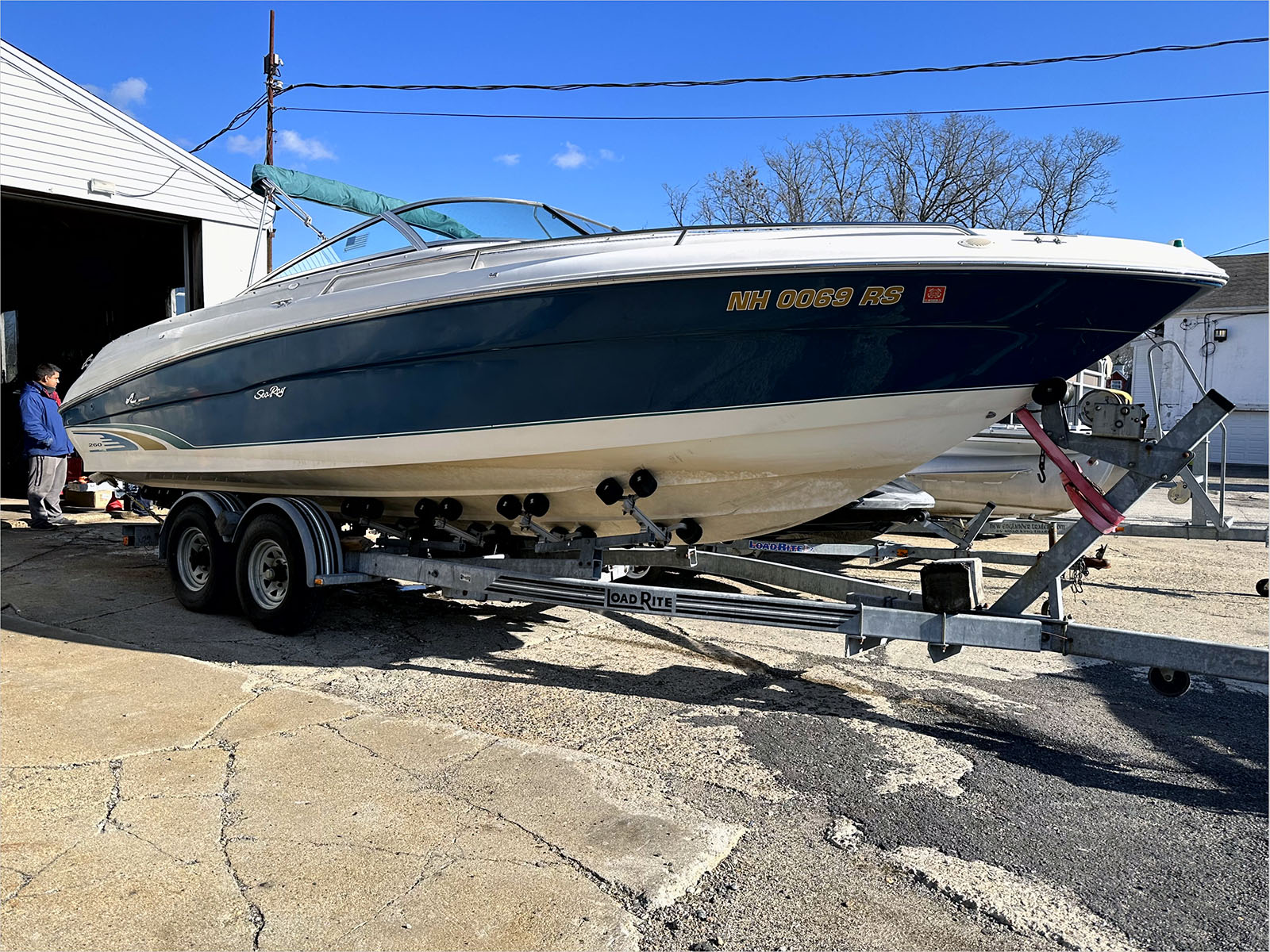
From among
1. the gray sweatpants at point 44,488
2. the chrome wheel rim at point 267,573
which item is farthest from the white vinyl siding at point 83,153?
the chrome wheel rim at point 267,573

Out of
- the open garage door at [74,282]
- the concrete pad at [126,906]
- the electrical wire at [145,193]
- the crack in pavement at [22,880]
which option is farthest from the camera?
the open garage door at [74,282]

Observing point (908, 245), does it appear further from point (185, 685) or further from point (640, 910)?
Result: point (185, 685)

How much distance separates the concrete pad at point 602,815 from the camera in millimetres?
2596

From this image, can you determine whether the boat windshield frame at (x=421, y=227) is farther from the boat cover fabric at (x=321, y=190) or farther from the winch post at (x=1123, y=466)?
the winch post at (x=1123, y=466)

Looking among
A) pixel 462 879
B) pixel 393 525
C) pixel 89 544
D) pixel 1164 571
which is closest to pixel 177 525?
pixel 393 525

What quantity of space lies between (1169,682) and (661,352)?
2535mm

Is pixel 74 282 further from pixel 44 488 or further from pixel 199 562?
pixel 199 562

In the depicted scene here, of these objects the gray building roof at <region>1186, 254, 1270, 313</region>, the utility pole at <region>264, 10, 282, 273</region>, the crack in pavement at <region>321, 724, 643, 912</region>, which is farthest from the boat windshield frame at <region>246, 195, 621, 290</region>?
the gray building roof at <region>1186, 254, 1270, 313</region>

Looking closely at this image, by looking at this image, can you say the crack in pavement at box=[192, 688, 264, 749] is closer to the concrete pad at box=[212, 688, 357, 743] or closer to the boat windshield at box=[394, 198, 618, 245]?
the concrete pad at box=[212, 688, 357, 743]

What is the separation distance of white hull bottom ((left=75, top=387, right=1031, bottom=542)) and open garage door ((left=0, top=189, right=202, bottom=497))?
7828 millimetres

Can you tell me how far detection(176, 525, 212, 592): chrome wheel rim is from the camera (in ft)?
19.5

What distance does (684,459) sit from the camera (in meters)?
4.33

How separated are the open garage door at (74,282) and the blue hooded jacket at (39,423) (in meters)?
2.24

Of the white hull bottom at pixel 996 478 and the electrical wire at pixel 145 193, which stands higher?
the electrical wire at pixel 145 193
